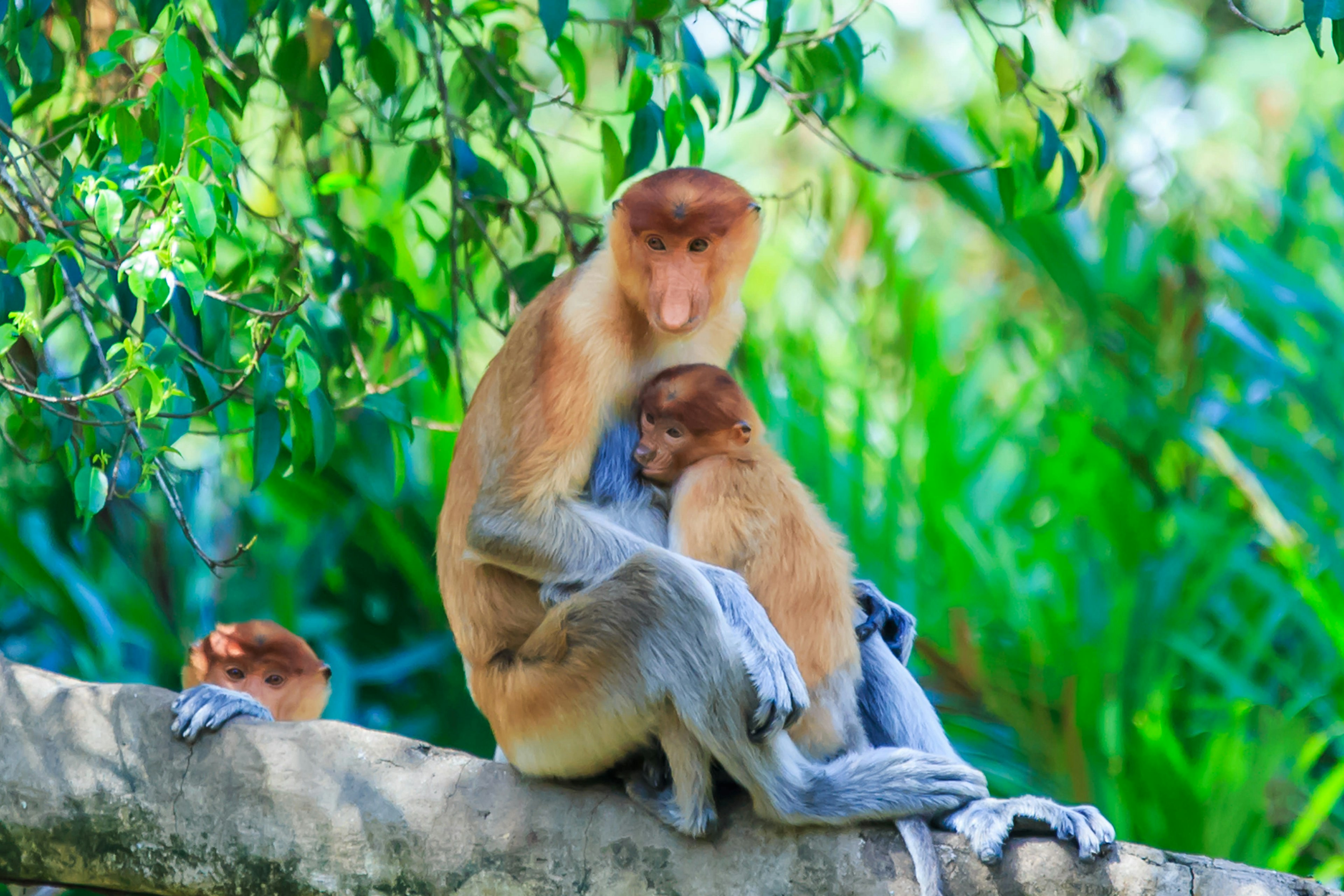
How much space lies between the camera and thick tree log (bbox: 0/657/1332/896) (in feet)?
6.77

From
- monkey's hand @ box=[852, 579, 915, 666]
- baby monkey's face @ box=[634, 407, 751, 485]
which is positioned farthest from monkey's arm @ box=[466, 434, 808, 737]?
monkey's hand @ box=[852, 579, 915, 666]

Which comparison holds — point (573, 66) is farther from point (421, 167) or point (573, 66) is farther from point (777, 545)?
point (777, 545)

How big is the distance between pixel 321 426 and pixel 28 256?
24.6 inches

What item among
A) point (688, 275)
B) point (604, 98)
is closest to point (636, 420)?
point (688, 275)

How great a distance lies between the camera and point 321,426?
226cm

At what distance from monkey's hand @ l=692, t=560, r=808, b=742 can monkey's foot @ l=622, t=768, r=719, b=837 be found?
0.47ft

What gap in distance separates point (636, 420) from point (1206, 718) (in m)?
2.79

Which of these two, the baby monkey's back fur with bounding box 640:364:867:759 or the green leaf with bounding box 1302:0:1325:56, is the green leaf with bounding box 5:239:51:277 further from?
the green leaf with bounding box 1302:0:1325:56

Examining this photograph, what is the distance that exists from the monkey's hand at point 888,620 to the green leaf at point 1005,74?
112cm

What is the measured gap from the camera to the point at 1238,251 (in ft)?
15.4

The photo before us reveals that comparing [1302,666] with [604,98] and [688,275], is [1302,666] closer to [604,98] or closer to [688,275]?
[688,275]

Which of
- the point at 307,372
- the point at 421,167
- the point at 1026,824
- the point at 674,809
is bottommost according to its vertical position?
the point at 674,809

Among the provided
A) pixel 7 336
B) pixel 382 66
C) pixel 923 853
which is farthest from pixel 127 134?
pixel 923 853

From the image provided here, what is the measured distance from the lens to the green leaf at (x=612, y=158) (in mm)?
2793
